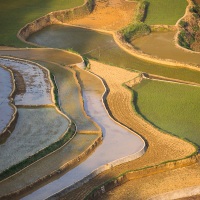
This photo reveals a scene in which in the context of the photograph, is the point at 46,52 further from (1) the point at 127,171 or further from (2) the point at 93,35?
(1) the point at 127,171

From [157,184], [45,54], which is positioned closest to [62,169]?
[157,184]

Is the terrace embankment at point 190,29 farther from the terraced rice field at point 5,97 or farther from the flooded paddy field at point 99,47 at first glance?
the terraced rice field at point 5,97

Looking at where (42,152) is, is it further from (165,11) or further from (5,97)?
(165,11)

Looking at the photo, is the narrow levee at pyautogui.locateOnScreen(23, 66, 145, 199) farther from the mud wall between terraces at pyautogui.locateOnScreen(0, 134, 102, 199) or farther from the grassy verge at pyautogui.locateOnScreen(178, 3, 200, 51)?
the grassy verge at pyautogui.locateOnScreen(178, 3, 200, 51)

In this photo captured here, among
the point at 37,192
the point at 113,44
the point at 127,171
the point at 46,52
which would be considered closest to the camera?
the point at 37,192

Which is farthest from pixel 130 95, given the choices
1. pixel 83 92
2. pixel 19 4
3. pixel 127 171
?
pixel 19 4

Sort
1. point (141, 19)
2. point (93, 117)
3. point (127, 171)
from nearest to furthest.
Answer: point (127, 171) → point (93, 117) → point (141, 19)
